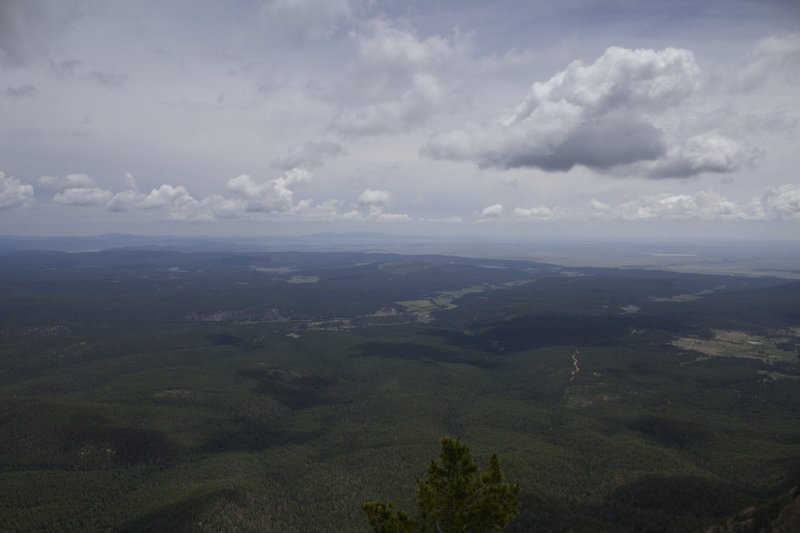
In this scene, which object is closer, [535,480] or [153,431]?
[535,480]

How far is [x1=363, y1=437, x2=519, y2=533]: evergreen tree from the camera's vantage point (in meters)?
46.4

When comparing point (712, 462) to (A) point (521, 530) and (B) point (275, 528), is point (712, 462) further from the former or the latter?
(B) point (275, 528)

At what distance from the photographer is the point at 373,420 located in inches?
7283

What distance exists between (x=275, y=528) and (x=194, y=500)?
20.8m

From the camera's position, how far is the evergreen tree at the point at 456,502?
46375 mm

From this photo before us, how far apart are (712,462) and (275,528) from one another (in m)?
116

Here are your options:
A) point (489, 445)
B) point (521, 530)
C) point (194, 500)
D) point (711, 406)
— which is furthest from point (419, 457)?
point (711, 406)

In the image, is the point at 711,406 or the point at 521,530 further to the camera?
the point at 711,406

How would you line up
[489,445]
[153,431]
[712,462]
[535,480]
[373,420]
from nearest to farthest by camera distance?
[535,480]
[712,462]
[489,445]
[153,431]
[373,420]

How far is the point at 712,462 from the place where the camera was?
464 ft

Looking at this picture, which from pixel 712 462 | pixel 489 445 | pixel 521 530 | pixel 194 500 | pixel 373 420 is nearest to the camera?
pixel 521 530

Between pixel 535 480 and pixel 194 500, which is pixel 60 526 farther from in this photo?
pixel 535 480

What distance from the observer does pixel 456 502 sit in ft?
155

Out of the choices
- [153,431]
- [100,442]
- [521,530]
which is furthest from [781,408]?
[100,442]
